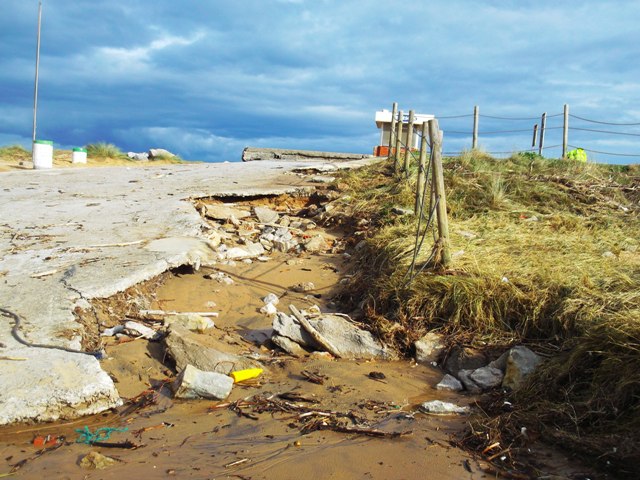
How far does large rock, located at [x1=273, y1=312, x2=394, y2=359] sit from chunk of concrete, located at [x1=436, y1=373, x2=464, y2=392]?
600 mm

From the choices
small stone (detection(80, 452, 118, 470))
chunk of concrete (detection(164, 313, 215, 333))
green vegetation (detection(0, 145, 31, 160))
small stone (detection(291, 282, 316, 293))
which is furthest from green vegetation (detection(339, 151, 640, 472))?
green vegetation (detection(0, 145, 31, 160))

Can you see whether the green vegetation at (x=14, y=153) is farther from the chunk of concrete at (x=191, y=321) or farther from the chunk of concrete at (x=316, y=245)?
the chunk of concrete at (x=191, y=321)

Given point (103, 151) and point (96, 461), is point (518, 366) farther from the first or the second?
point (103, 151)

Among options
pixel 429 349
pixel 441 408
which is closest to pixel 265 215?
pixel 429 349

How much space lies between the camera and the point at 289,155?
16.7 meters

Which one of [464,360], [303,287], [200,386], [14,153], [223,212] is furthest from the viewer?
[14,153]

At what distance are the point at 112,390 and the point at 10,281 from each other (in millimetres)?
1991

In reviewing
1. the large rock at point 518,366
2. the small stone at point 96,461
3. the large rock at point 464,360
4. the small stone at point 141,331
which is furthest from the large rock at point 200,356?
the large rock at point 518,366

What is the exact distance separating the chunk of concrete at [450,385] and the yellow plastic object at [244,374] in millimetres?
1281

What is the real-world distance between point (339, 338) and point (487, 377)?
1229 mm

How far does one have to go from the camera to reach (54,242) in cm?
618

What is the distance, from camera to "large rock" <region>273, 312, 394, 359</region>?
14.9 feet

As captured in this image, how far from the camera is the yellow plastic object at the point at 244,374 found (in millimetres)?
3895

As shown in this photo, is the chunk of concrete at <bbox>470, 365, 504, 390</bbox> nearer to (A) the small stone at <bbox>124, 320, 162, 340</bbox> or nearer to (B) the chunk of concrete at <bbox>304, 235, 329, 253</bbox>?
(A) the small stone at <bbox>124, 320, 162, 340</bbox>
